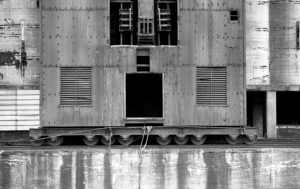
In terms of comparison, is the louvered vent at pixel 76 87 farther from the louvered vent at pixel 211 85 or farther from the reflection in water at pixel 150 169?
the louvered vent at pixel 211 85

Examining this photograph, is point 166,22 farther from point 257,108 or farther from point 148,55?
point 257,108

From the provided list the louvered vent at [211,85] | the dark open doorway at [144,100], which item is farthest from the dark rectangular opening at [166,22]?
the dark open doorway at [144,100]

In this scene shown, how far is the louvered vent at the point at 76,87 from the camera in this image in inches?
1045

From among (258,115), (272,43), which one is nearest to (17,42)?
(272,43)

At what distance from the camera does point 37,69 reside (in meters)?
32.1

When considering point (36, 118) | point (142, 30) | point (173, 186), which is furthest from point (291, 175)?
point (36, 118)

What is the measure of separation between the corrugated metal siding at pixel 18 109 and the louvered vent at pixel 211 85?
10.3 meters

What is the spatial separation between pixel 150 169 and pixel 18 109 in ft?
36.6

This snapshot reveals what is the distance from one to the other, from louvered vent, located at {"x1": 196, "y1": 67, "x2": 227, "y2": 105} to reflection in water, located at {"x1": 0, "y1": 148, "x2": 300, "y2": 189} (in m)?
3.17

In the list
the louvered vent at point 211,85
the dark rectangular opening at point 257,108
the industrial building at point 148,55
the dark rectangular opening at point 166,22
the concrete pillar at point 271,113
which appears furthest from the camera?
the dark rectangular opening at point 257,108

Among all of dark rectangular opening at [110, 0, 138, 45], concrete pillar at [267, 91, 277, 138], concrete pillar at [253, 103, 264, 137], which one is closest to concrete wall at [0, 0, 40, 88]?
dark rectangular opening at [110, 0, 138, 45]

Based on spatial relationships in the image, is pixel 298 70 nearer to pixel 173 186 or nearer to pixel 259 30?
pixel 259 30

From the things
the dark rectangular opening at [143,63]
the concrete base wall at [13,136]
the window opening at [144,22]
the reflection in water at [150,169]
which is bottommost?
the reflection in water at [150,169]

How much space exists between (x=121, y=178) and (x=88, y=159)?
1.62 m
